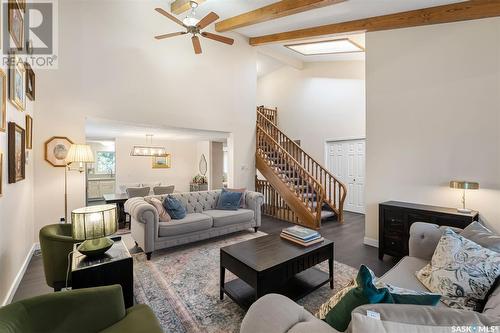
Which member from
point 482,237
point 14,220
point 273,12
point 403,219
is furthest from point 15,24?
point 403,219

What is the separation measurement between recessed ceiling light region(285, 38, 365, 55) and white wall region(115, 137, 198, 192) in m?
4.92

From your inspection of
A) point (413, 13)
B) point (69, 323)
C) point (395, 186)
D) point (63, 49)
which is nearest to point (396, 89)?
point (413, 13)

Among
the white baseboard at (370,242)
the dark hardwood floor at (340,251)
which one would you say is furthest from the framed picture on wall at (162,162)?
the white baseboard at (370,242)

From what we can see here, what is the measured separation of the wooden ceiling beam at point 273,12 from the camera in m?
3.67

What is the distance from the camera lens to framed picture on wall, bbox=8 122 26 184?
239 centimetres

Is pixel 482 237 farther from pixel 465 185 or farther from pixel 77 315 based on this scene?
pixel 77 315

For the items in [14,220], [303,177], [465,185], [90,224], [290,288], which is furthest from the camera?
[303,177]

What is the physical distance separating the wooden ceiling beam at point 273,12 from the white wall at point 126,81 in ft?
2.49

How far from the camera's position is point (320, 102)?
23.4ft

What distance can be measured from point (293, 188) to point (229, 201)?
1.72 metres

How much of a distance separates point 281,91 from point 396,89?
199 inches

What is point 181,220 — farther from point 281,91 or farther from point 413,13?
point 281,91

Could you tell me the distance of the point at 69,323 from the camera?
1.29m

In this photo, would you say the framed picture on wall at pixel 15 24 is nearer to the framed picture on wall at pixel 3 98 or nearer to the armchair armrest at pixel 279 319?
the framed picture on wall at pixel 3 98
